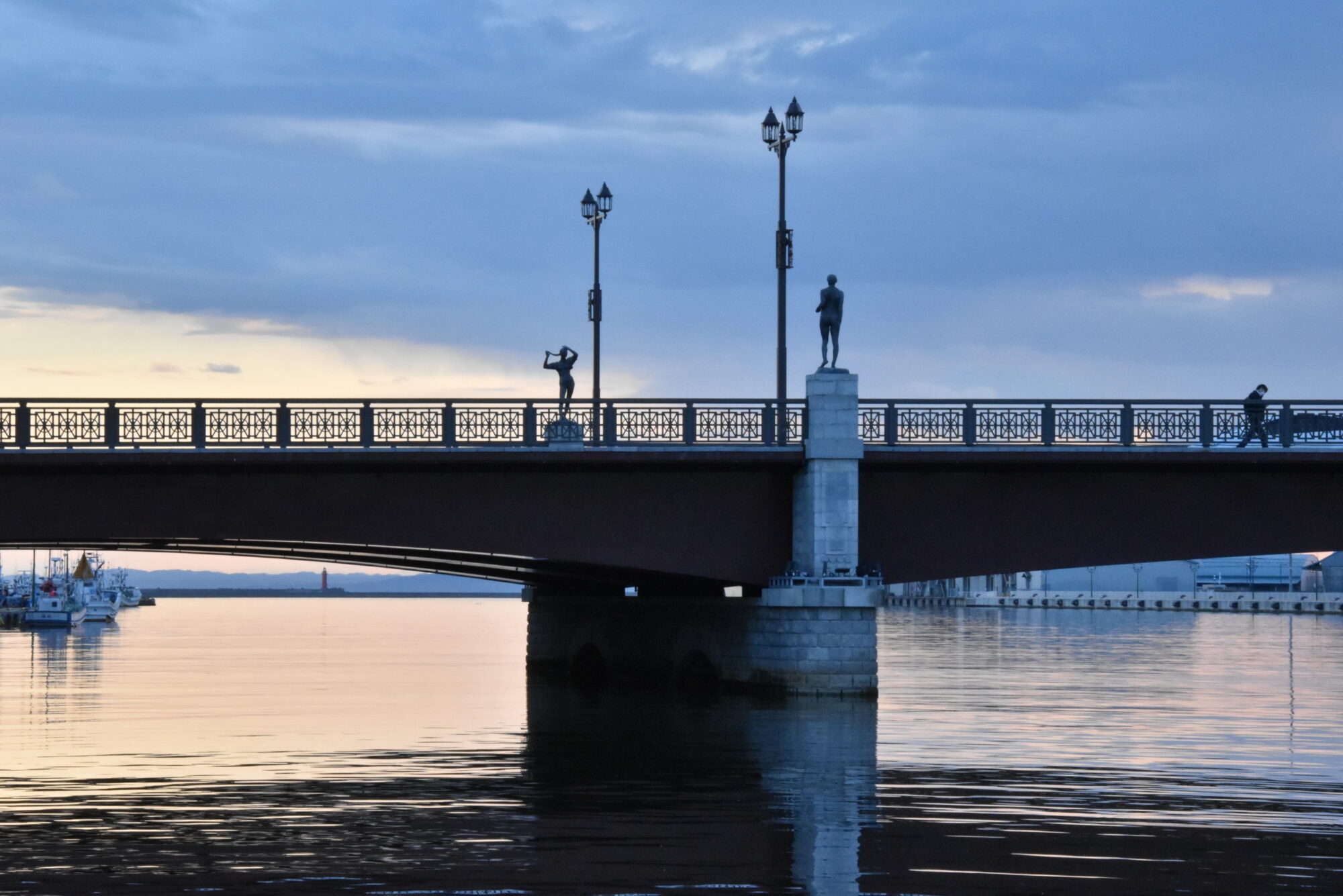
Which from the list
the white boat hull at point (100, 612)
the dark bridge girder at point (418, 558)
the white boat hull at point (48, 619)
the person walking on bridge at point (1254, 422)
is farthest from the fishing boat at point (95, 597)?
the person walking on bridge at point (1254, 422)

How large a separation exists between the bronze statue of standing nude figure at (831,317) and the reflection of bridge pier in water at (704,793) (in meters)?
7.87

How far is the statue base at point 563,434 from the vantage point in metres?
41.3

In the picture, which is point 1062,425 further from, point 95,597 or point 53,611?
point 95,597

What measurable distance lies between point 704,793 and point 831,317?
18324 mm

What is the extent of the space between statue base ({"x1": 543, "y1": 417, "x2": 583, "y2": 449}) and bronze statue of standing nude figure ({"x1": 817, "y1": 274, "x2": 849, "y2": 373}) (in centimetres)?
565

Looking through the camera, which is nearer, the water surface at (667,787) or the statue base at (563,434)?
the water surface at (667,787)

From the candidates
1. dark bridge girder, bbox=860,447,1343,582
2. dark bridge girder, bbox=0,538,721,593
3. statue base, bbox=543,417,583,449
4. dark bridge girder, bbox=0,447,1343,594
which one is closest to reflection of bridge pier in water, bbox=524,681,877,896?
dark bridge girder, bbox=0,447,1343,594

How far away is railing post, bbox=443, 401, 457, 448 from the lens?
133 feet

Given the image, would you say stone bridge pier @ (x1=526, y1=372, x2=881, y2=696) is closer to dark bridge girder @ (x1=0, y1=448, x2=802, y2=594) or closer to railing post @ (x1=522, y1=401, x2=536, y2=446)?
dark bridge girder @ (x1=0, y1=448, x2=802, y2=594)

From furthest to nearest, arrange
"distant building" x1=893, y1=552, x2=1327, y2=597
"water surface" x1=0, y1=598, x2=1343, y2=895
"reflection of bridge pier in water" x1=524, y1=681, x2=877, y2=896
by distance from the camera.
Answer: "distant building" x1=893, y1=552, x2=1327, y2=597 → "reflection of bridge pier in water" x1=524, y1=681, x2=877, y2=896 → "water surface" x1=0, y1=598, x2=1343, y2=895

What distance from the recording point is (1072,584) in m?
194

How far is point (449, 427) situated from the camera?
133 ft

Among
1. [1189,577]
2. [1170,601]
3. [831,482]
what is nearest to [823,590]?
[831,482]

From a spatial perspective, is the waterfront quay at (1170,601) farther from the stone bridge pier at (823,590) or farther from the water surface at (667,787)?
the stone bridge pier at (823,590)
